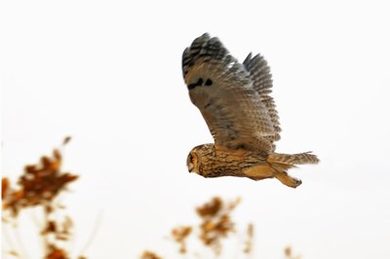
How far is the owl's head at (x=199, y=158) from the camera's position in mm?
4348

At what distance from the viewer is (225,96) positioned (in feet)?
12.5

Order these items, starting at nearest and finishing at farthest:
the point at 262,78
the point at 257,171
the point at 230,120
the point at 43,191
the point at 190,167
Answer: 1. the point at 43,191
2. the point at 230,120
3. the point at 257,171
4. the point at 190,167
5. the point at 262,78

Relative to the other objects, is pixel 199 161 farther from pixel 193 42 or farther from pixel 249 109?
pixel 193 42

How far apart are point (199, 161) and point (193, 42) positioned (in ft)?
3.57

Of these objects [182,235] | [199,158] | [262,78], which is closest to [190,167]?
[199,158]

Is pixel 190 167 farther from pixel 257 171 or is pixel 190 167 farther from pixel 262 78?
pixel 262 78

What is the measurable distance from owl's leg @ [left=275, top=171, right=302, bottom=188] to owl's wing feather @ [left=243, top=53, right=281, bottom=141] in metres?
0.91

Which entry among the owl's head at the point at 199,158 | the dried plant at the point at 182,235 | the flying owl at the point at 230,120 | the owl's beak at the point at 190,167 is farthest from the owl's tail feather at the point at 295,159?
the dried plant at the point at 182,235

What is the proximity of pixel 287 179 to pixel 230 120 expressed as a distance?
61 cm

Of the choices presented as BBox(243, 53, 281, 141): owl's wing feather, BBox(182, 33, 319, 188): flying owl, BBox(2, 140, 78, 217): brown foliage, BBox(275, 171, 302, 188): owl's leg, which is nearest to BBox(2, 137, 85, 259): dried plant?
BBox(2, 140, 78, 217): brown foliage

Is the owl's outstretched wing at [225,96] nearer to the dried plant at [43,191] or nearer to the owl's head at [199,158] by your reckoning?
the owl's head at [199,158]

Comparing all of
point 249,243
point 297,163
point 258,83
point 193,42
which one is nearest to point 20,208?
point 249,243

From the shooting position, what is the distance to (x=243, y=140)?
421 cm

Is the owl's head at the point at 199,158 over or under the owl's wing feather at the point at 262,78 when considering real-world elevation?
under
